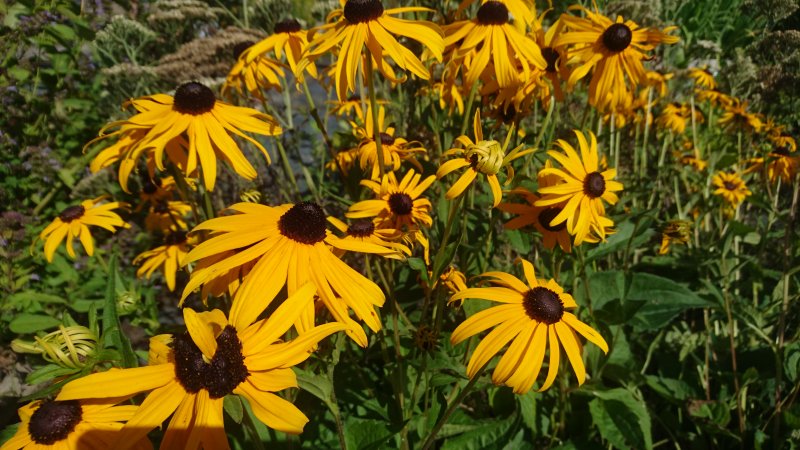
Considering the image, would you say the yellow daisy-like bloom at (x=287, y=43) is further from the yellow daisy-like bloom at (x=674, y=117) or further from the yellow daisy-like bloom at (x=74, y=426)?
the yellow daisy-like bloom at (x=674, y=117)

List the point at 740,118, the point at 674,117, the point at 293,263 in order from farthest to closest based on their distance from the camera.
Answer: the point at 674,117 < the point at 740,118 < the point at 293,263

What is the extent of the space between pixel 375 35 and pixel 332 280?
2.51ft

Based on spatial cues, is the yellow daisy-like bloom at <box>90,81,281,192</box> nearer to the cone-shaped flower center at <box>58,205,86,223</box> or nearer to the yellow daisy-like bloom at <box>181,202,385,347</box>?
the yellow daisy-like bloom at <box>181,202,385,347</box>

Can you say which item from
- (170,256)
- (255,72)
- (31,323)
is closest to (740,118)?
(255,72)

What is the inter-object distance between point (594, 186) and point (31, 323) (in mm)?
2477

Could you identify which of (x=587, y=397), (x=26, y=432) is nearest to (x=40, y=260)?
(x=26, y=432)

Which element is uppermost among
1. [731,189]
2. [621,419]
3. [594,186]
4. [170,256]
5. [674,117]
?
[674,117]

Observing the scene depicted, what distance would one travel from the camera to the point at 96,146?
3.60m

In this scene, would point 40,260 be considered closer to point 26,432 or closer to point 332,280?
point 26,432

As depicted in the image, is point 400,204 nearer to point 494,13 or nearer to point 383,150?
point 383,150

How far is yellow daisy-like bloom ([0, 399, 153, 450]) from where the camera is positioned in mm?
891

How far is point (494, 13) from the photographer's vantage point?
1.70 meters

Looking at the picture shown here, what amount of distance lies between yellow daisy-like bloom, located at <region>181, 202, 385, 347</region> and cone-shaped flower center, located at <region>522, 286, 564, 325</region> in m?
0.39

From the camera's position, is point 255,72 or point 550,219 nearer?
point 550,219
